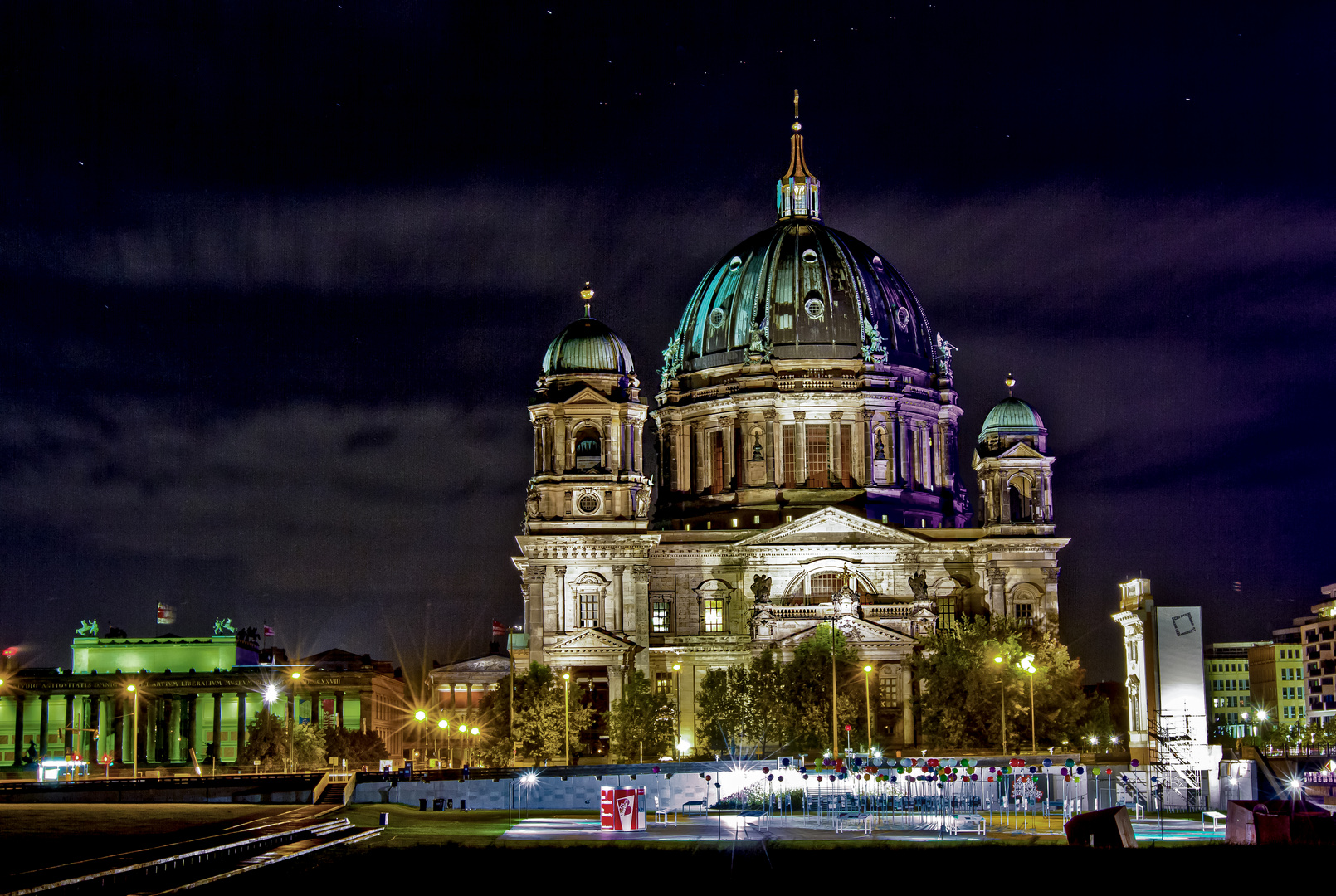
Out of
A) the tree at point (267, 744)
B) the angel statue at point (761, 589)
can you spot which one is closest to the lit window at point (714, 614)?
the angel statue at point (761, 589)

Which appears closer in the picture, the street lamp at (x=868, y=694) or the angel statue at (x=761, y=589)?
the street lamp at (x=868, y=694)

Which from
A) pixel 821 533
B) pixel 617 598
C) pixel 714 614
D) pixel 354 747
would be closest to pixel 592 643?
pixel 617 598

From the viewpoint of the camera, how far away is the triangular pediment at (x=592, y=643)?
12850 cm

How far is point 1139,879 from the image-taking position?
46.7 m

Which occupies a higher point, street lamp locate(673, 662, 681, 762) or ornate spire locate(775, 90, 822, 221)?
ornate spire locate(775, 90, 822, 221)

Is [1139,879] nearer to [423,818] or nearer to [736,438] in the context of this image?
[423,818]

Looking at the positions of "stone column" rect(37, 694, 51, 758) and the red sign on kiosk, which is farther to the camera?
"stone column" rect(37, 694, 51, 758)

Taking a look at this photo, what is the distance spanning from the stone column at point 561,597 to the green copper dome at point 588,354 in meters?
12.9

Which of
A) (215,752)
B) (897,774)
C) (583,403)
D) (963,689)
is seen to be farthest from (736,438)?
(897,774)

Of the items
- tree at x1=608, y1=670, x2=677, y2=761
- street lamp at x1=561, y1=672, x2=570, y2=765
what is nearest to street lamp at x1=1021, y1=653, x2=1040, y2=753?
tree at x1=608, y1=670, x2=677, y2=761

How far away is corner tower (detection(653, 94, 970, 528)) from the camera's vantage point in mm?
145875

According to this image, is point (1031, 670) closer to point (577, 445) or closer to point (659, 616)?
point (659, 616)

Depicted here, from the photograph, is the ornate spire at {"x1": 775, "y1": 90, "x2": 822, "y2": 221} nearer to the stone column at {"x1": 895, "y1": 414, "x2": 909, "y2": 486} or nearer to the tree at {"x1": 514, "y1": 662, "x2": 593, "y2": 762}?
the stone column at {"x1": 895, "y1": 414, "x2": 909, "y2": 486}

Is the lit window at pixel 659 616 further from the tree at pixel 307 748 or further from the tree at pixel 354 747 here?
the tree at pixel 354 747
